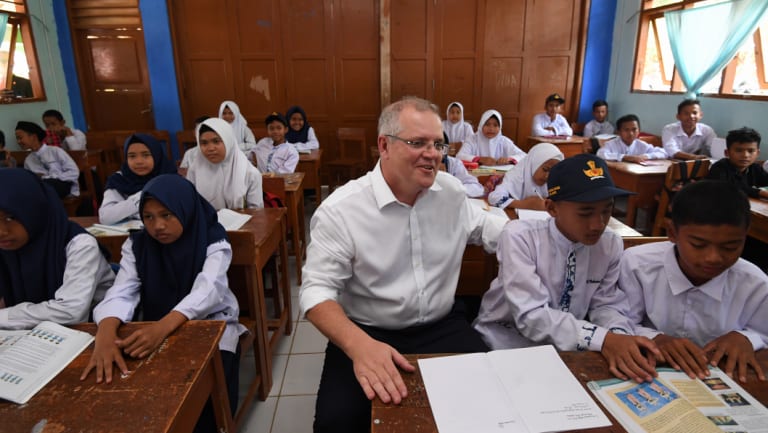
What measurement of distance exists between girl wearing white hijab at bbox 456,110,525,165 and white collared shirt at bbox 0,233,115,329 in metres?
3.93

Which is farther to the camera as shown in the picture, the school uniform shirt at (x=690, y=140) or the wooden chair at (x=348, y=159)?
the wooden chair at (x=348, y=159)

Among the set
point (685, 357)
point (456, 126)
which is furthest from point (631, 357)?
point (456, 126)

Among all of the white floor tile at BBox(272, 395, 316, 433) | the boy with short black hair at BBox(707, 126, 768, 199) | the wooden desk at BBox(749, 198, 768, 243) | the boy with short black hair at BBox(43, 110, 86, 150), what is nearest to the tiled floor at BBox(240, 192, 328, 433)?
the white floor tile at BBox(272, 395, 316, 433)

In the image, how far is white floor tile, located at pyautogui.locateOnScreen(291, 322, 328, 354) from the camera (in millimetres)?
2439

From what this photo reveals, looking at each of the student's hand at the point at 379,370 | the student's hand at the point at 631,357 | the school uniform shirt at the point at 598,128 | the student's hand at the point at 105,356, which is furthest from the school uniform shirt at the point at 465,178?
the school uniform shirt at the point at 598,128

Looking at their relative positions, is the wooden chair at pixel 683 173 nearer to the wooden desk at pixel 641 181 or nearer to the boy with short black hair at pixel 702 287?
the wooden desk at pixel 641 181

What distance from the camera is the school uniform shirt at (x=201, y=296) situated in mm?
1368

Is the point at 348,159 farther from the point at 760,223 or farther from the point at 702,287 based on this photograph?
the point at 702,287

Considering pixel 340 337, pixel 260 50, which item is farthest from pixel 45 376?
pixel 260 50

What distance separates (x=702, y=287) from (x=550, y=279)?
0.41m

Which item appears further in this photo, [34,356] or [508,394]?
[34,356]

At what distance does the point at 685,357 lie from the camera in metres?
0.97

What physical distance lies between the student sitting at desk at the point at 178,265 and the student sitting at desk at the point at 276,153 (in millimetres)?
2809

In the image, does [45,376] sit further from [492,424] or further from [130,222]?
[130,222]
